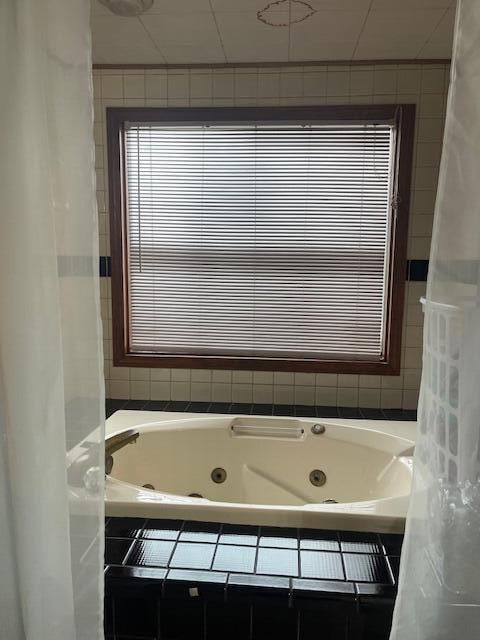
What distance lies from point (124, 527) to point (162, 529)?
0.35ft

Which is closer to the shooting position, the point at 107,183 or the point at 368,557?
the point at 368,557

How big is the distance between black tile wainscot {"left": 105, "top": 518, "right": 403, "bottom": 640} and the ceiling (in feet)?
6.04

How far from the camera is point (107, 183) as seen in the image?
2301 mm

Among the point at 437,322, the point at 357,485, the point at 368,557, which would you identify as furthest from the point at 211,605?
the point at 357,485

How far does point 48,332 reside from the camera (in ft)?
2.49

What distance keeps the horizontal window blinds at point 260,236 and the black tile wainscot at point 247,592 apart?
4.31ft

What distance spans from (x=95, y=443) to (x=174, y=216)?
1.68 metres

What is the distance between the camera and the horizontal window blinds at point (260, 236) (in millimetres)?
2230

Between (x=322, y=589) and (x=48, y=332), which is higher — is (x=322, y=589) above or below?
below

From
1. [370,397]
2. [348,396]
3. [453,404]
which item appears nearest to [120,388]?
[348,396]

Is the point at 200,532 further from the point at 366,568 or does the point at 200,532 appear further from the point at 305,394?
the point at 305,394

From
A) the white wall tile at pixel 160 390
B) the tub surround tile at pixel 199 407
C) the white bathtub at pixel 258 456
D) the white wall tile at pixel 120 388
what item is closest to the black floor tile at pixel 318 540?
the white bathtub at pixel 258 456

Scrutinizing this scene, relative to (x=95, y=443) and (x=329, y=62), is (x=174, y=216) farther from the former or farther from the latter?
(x=95, y=443)

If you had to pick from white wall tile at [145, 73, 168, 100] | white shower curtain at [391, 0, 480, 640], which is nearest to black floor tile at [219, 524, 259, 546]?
white shower curtain at [391, 0, 480, 640]
